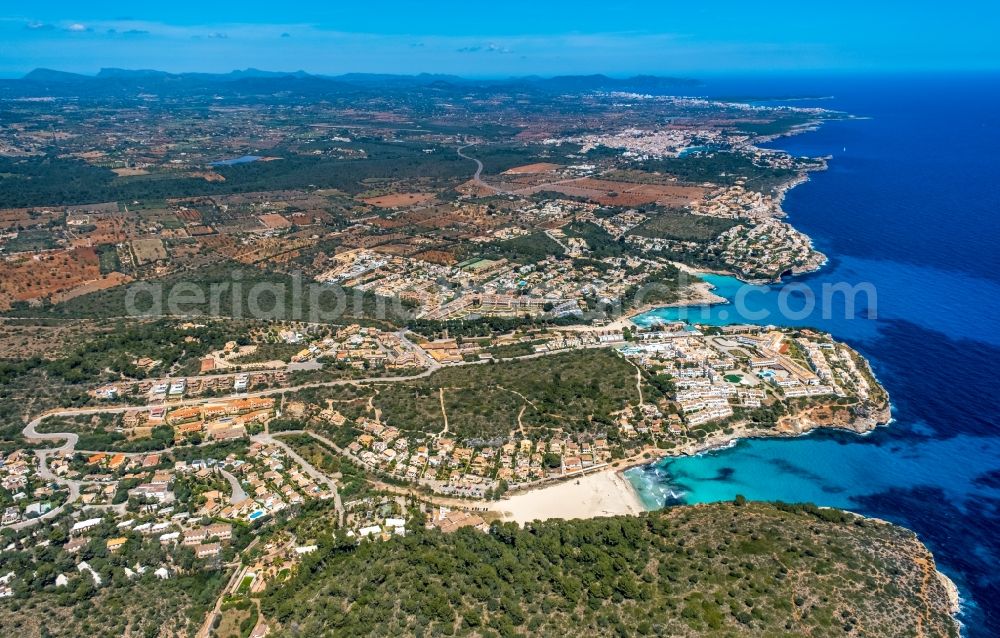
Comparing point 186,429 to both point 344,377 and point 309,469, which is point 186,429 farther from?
point 344,377

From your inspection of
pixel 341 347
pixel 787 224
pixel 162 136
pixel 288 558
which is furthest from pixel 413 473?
pixel 162 136

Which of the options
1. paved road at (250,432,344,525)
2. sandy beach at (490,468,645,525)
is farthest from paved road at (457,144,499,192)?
sandy beach at (490,468,645,525)

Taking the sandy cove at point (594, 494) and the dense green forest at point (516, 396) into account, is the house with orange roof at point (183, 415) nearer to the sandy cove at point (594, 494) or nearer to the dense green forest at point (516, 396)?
the dense green forest at point (516, 396)

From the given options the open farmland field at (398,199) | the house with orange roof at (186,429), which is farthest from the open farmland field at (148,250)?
the house with orange roof at (186,429)

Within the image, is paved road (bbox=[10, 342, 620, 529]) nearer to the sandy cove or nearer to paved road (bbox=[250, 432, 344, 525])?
paved road (bbox=[250, 432, 344, 525])

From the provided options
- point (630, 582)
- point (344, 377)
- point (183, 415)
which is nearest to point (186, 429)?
point (183, 415)
